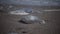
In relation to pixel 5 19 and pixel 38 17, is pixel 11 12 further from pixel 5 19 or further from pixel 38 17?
pixel 38 17

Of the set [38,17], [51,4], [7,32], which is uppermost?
[51,4]

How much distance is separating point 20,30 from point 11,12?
0.22 m

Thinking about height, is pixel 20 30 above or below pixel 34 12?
below

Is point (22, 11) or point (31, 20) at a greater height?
point (22, 11)

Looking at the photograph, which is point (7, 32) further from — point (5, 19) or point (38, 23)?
point (38, 23)

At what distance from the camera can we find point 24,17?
1119mm

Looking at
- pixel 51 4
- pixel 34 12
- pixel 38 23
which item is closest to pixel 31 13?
pixel 34 12

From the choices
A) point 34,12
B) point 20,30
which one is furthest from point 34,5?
point 20,30

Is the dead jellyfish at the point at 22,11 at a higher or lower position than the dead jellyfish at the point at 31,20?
higher

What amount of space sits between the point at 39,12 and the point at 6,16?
1.21 ft

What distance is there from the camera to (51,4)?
1139 millimetres

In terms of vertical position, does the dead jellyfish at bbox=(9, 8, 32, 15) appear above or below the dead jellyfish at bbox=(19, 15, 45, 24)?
above

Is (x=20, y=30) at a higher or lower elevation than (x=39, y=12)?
lower

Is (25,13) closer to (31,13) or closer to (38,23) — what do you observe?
(31,13)
